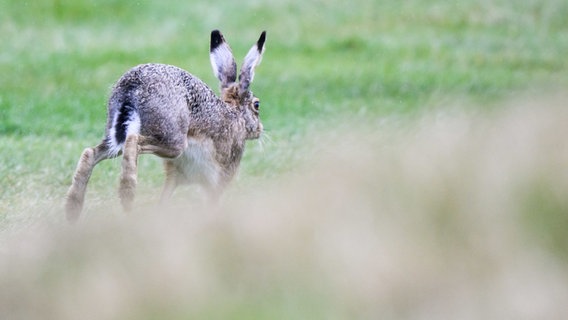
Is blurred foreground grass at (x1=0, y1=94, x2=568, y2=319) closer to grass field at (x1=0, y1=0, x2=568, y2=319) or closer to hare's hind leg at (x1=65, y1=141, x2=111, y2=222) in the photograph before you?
grass field at (x1=0, y1=0, x2=568, y2=319)

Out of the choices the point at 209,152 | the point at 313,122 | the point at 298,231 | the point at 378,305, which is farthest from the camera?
the point at 313,122

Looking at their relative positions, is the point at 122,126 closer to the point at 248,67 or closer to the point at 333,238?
the point at 248,67

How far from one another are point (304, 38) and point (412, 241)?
16.6 meters

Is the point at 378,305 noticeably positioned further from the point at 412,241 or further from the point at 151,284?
the point at 151,284

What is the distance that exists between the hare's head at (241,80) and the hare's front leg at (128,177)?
207 centimetres

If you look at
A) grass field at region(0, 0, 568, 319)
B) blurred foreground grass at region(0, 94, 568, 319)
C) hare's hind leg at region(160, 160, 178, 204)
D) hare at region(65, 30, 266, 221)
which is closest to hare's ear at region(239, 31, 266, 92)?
hare at region(65, 30, 266, 221)

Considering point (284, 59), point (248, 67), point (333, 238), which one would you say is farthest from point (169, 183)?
point (284, 59)

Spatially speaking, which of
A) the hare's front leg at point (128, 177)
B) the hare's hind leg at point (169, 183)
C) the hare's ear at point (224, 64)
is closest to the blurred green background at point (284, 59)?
the hare's ear at point (224, 64)

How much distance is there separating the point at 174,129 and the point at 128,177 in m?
0.71

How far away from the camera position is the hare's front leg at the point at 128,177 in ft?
37.6

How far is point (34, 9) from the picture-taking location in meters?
25.5

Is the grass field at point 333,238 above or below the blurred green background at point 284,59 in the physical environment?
below

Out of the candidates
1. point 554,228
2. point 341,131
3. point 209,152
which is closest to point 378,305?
point 554,228

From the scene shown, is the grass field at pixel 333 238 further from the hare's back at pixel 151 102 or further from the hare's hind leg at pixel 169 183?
the hare's back at pixel 151 102
